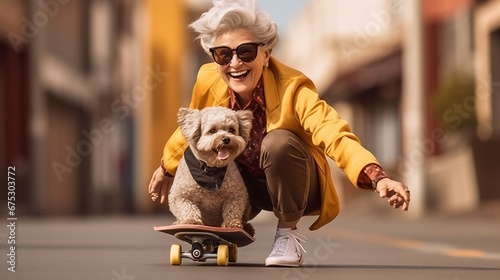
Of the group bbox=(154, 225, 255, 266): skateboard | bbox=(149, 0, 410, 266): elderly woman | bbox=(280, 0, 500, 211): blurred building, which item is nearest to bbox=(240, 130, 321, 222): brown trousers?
bbox=(149, 0, 410, 266): elderly woman

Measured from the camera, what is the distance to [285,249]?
22.4ft

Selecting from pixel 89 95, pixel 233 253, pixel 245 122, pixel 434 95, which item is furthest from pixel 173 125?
pixel 245 122

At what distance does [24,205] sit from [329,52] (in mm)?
19920

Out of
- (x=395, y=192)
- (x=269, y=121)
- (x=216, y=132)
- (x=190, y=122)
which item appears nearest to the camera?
(x=395, y=192)

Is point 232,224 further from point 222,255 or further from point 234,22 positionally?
point 234,22

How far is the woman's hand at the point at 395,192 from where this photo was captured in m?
5.66

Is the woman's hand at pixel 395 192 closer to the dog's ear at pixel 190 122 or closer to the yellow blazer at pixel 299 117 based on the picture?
the yellow blazer at pixel 299 117

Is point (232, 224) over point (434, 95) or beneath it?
beneath

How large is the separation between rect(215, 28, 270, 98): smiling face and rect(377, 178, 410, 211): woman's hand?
3.53 ft

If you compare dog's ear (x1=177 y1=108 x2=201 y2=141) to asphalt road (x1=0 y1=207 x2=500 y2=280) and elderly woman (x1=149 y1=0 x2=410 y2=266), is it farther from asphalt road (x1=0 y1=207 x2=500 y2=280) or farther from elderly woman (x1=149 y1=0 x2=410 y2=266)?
asphalt road (x1=0 y1=207 x2=500 y2=280)

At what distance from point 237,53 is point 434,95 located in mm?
20314

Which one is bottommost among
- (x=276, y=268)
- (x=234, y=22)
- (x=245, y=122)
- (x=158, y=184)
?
(x=276, y=268)

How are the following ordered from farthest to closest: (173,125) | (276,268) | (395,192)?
(173,125) < (276,268) < (395,192)

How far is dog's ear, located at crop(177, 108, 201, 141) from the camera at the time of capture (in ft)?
21.0
